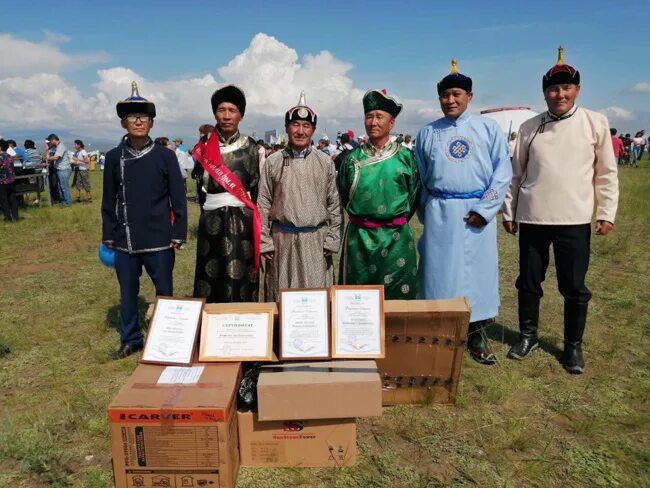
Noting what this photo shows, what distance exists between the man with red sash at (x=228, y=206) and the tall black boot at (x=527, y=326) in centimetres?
215

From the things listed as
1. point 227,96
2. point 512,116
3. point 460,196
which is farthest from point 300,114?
point 512,116

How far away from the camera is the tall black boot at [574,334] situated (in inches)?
148

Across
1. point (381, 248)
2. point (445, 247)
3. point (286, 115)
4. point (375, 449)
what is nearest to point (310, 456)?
point (375, 449)

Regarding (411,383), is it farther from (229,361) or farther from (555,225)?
(555,225)

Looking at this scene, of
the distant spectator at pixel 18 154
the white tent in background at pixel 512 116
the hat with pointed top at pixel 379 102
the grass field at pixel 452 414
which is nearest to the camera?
the grass field at pixel 452 414

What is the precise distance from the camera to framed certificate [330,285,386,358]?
112 inches

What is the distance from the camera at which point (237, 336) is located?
2879 mm

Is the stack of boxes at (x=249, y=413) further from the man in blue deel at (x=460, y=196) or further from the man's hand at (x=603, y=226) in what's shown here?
the man's hand at (x=603, y=226)

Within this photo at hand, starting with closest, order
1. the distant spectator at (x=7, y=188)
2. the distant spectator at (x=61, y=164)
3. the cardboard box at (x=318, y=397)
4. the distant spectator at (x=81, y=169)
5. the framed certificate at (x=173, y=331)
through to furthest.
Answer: the cardboard box at (x=318, y=397) → the framed certificate at (x=173, y=331) → the distant spectator at (x=7, y=188) → the distant spectator at (x=61, y=164) → the distant spectator at (x=81, y=169)

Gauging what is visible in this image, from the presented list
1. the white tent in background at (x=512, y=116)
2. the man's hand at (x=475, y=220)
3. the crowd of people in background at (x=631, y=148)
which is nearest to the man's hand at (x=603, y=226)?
the man's hand at (x=475, y=220)

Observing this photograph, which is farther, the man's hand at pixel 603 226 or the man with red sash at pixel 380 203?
the man's hand at pixel 603 226

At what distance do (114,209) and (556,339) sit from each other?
3856mm

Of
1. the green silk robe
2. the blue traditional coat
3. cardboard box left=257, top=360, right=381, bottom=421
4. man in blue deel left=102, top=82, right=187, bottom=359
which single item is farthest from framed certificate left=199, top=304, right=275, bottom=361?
the blue traditional coat

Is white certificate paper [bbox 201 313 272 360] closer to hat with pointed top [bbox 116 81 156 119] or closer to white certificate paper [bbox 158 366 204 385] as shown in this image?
white certificate paper [bbox 158 366 204 385]
